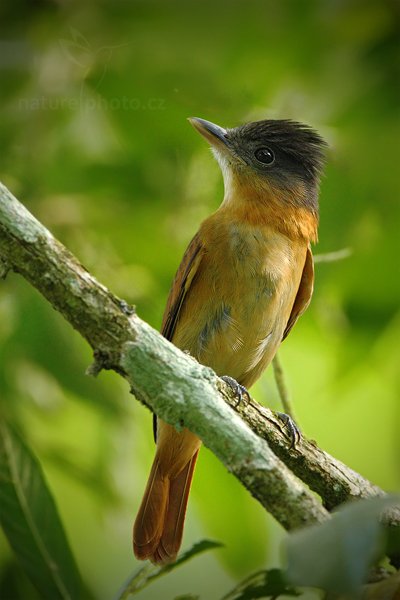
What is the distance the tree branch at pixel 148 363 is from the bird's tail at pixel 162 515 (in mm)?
1704

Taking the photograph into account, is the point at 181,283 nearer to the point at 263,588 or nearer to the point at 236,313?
the point at 236,313

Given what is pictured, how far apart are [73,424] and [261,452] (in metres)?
2.23

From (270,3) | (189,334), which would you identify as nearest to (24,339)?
(189,334)

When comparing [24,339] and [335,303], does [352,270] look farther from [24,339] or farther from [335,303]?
[24,339]

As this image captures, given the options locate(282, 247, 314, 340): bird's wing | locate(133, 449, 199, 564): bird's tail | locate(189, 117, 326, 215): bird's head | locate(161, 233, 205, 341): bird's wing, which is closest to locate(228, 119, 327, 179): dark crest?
locate(189, 117, 326, 215): bird's head

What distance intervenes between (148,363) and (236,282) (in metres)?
1.44

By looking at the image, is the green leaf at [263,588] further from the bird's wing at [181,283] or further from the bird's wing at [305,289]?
the bird's wing at [305,289]

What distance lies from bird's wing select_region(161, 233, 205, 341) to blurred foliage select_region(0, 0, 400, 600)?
0.27ft

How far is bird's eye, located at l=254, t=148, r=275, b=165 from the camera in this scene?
3889 mm

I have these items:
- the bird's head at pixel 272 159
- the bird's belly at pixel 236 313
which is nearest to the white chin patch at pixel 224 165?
the bird's head at pixel 272 159

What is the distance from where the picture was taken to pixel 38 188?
3453 millimetres

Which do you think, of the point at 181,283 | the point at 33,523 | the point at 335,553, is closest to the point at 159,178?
the point at 181,283

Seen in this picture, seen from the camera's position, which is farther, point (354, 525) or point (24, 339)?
point (24, 339)

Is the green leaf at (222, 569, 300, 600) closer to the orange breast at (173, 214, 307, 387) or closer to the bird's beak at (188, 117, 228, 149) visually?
the orange breast at (173, 214, 307, 387)
